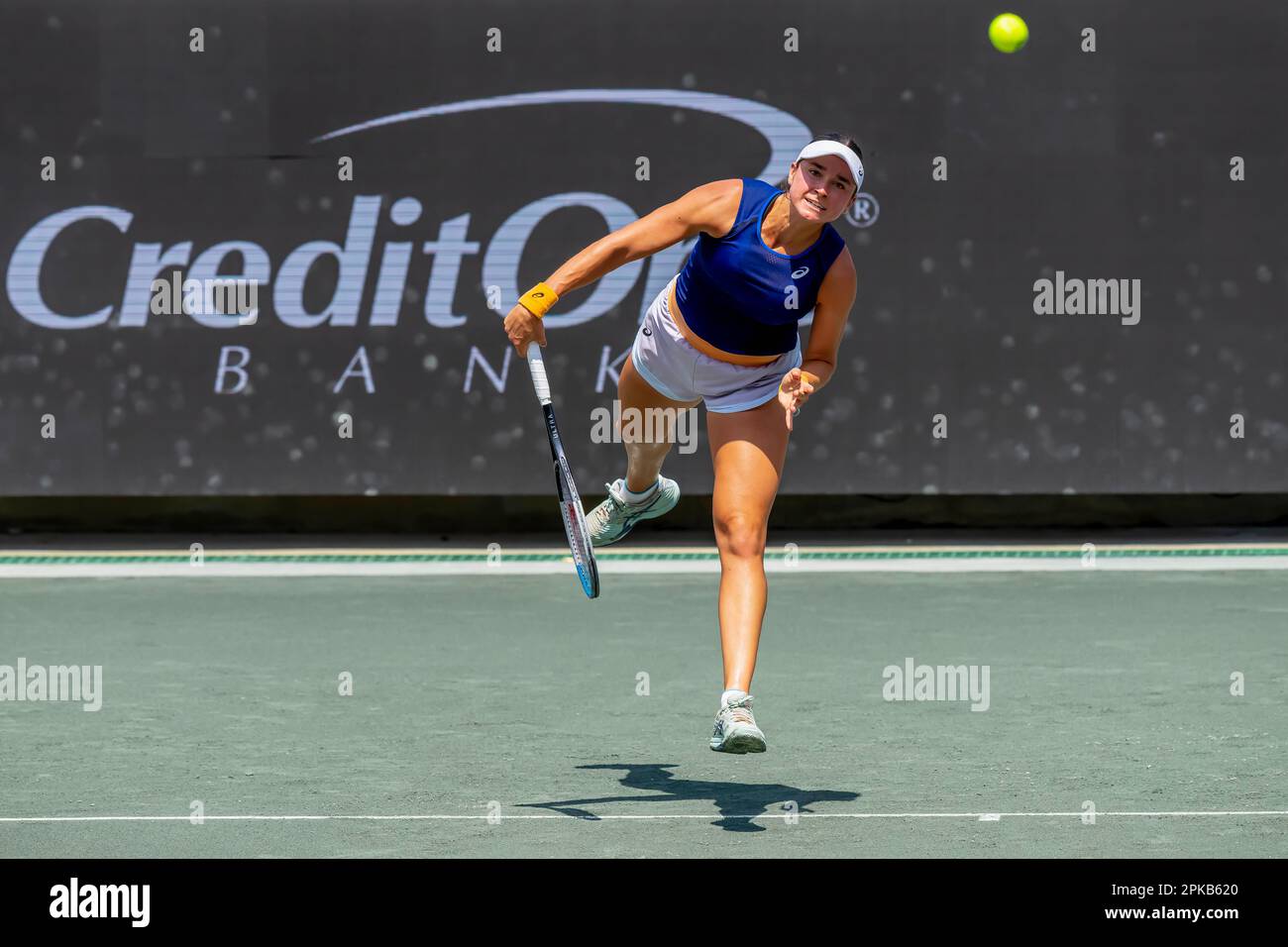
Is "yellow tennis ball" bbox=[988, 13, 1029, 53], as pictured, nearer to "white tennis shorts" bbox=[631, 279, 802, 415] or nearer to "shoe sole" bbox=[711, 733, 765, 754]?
"white tennis shorts" bbox=[631, 279, 802, 415]

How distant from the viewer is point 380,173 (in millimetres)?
14055

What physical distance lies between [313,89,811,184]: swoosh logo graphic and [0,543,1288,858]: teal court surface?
2909mm

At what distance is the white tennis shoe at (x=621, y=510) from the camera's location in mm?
7465

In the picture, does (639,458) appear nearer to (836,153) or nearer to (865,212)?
→ (836,153)

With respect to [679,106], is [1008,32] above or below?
above

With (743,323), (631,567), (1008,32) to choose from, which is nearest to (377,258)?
(631,567)

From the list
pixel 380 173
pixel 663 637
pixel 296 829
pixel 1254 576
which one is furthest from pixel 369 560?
pixel 296 829

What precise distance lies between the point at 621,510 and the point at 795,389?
A: 1484 millimetres

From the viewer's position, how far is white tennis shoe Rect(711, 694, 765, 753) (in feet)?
19.2

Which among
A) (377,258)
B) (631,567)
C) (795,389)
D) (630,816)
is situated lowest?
(630,816)

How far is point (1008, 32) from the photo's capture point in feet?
45.0

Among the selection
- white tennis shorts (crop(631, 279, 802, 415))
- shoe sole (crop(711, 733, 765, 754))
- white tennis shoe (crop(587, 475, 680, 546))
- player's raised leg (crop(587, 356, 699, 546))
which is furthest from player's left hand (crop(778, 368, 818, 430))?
white tennis shoe (crop(587, 475, 680, 546))
